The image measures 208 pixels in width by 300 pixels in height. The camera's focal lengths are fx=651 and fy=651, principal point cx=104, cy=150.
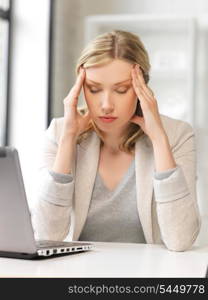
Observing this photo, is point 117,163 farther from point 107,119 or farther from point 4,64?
point 4,64

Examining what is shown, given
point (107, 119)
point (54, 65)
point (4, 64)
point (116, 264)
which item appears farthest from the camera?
point (54, 65)

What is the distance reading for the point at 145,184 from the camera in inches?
77.8

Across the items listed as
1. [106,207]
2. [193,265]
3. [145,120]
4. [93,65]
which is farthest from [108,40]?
[193,265]

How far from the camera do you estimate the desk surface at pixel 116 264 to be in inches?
52.7

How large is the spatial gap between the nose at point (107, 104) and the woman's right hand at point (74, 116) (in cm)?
11

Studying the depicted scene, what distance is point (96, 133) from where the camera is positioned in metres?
2.11

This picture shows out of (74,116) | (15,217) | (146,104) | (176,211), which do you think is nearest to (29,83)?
(74,116)

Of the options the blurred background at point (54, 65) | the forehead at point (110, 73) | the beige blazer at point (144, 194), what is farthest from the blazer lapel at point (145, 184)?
the blurred background at point (54, 65)

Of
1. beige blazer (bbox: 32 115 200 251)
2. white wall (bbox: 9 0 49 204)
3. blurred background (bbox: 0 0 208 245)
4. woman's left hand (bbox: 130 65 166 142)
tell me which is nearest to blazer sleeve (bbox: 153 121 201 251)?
beige blazer (bbox: 32 115 200 251)

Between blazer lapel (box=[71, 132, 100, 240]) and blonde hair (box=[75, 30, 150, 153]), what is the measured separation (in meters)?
0.03

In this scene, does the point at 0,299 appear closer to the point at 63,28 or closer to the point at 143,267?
the point at 143,267

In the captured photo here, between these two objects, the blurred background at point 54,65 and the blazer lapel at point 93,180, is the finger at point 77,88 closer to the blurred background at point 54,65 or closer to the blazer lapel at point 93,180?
the blazer lapel at point 93,180

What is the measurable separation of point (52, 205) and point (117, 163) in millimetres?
298

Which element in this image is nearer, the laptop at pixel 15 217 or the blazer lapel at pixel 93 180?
the laptop at pixel 15 217
